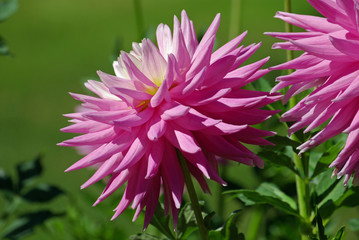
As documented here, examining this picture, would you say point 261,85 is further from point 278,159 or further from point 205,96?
point 205,96

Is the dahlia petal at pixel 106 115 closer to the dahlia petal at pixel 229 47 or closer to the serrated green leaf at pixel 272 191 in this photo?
the dahlia petal at pixel 229 47

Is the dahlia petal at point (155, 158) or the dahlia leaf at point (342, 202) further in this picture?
the dahlia leaf at point (342, 202)

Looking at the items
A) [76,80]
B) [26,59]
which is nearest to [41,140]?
[76,80]

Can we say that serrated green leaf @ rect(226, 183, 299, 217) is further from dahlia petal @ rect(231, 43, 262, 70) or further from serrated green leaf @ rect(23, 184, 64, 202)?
serrated green leaf @ rect(23, 184, 64, 202)

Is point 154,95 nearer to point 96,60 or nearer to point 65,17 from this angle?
point 96,60

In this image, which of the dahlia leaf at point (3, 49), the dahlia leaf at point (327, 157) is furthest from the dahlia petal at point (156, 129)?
the dahlia leaf at point (3, 49)

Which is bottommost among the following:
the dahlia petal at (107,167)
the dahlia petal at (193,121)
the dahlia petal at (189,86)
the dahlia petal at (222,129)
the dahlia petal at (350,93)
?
the dahlia petal at (350,93)
